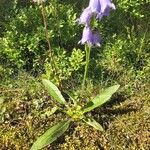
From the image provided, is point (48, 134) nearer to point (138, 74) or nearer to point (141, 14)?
point (138, 74)

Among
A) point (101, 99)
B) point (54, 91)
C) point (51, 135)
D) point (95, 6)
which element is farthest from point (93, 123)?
point (95, 6)

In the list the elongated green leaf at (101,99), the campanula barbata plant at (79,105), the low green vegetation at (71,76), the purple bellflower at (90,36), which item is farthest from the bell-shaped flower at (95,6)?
the low green vegetation at (71,76)

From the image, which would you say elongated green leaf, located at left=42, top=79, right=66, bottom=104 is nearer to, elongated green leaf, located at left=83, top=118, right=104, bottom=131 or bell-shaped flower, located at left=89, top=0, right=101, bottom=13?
elongated green leaf, located at left=83, top=118, right=104, bottom=131

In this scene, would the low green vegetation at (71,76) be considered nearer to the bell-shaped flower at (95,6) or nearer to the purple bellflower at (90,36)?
the purple bellflower at (90,36)

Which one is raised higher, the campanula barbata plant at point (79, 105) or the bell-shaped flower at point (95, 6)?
the bell-shaped flower at point (95, 6)

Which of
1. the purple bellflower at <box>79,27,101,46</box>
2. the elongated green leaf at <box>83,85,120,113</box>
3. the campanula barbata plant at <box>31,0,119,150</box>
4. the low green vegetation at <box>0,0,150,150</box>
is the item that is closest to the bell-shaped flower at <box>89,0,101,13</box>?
the campanula barbata plant at <box>31,0,119,150</box>

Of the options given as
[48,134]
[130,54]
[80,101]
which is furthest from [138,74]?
[48,134]
